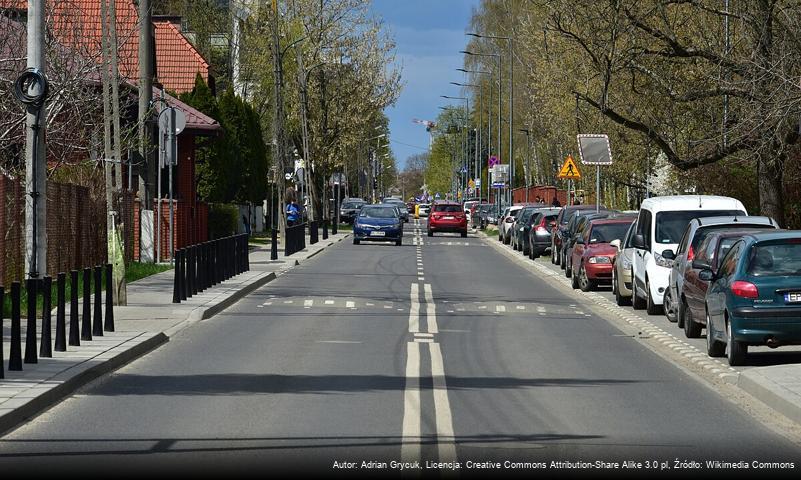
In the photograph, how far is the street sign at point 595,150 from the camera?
35781 millimetres

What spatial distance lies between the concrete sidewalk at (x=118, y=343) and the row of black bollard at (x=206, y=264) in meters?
0.19

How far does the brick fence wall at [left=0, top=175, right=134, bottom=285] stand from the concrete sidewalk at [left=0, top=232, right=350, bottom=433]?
139cm

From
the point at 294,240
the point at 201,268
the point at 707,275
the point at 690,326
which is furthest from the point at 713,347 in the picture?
the point at 294,240

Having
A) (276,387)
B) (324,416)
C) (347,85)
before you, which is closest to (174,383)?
(276,387)

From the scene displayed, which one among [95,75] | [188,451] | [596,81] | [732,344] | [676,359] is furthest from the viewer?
[596,81]

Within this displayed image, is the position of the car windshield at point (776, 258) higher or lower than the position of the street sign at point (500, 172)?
lower

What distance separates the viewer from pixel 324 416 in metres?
11.7

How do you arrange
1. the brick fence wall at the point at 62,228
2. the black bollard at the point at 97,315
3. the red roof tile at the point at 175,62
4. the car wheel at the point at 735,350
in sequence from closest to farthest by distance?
the car wheel at the point at 735,350, the black bollard at the point at 97,315, the brick fence wall at the point at 62,228, the red roof tile at the point at 175,62

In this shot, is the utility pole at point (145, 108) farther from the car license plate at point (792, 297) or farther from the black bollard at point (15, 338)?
the car license plate at point (792, 297)

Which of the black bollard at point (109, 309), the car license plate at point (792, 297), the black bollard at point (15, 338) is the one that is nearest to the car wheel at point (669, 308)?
the car license plate at point (792, 297)

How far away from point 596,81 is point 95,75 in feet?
59.4

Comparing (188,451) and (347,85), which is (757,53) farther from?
(347,85)

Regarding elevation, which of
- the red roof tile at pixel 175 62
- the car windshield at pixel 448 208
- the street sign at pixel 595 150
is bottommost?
the car windshield at pixel 448 208

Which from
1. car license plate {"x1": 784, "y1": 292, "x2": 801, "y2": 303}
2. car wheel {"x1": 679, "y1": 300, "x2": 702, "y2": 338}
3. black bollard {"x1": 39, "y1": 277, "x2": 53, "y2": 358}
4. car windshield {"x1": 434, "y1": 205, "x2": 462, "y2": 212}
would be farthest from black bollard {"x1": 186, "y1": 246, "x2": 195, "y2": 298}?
car windshield {"x1": 434, "y1": 205, "x2": 462, "y2": 212}
